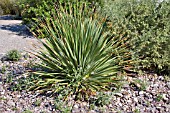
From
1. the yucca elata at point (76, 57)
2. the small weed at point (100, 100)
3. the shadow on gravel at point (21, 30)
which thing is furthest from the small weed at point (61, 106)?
the shadow on gravel at point (21, 30)

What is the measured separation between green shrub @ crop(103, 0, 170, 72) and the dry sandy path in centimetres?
276

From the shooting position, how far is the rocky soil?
4.14 m

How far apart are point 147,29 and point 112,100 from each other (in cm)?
166

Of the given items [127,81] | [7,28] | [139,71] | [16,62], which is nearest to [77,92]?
[127,81]

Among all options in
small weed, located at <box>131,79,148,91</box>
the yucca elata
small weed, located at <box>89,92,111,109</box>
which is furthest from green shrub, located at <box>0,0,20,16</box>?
small weed, located at <box>89,92,111,109</box>

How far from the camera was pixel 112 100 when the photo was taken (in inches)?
173

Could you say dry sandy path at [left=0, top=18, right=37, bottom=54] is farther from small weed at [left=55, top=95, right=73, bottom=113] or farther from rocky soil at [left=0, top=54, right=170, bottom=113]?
small weed at [left=55, top=95, right=73, bottom=113]

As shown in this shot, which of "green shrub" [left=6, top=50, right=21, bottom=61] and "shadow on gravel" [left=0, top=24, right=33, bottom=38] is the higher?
"shadow on gravel" [left=0, top=24, right=33, bottom=38]

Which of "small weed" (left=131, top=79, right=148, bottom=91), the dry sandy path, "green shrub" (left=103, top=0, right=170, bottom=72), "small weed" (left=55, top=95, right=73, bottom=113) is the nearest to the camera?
"small weed" (left=55, top=95, right=73, bottom=113)

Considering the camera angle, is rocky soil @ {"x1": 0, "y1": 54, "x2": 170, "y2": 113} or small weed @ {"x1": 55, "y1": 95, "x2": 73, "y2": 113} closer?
small weed @ {"x1": 55, "y1": 95, "x2": 73, "y2": 113}

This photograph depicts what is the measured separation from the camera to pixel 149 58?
17.2 ft

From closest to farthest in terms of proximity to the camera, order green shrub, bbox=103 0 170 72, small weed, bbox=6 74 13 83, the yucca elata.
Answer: the yucca elata < small weed, bbox=6 74 13 83 < green shrub, bbox=103 0 170 72

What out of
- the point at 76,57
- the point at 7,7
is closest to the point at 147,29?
the point at 76,57

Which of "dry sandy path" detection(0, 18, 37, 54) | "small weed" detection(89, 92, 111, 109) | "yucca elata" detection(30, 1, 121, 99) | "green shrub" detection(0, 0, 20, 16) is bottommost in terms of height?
"small weed" detection(89, 92, 111, 109)
